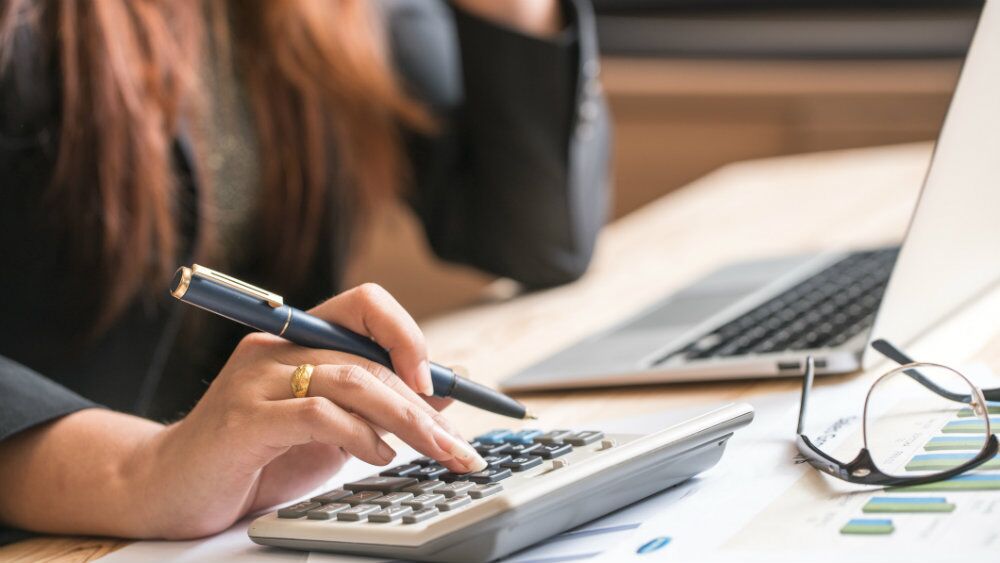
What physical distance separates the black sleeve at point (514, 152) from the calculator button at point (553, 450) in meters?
0.61

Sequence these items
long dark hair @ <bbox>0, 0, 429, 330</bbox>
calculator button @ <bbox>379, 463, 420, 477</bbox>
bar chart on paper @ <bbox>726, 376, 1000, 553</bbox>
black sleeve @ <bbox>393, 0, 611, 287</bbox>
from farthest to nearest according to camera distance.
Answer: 1. black sleeve @ <bbox>393, 0, 611, 287</bbox>
2. long dark hair @ <bbox>0, 0, 429, 330</bbox>
3. calculator button @ <bbox>379, 463, 420, 477</bbox>
4. bar chart on paper @ <bbox>726, 376, 1000, 553</bbox>

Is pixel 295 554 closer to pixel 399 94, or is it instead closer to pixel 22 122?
pixel 22 122

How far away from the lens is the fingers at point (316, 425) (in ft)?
1.65

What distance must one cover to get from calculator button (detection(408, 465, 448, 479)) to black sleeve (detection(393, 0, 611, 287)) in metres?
0.61

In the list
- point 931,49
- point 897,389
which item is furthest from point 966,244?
point 931,49

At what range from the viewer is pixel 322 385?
51 cm

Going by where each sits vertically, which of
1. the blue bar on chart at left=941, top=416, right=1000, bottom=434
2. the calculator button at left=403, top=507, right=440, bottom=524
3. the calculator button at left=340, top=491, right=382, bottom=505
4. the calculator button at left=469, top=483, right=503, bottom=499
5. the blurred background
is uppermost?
the blurred background

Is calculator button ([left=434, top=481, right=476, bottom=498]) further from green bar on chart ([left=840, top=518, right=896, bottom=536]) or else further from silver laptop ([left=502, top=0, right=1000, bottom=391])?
silver laptop ([left=502, top=0, right=1000, bottom=391])

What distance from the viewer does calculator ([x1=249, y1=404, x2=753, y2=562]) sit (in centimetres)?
45

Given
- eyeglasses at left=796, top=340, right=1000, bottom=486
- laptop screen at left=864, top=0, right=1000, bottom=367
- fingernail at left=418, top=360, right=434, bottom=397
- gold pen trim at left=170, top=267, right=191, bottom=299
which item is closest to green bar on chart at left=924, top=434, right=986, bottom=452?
eyeglasses at left=796, top=340, right=1000, bottom=486

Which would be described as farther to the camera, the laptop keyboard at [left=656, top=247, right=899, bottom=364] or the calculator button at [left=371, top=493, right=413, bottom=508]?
the laptop keyboard at [left=656, top=247, right=899, bottom=364]

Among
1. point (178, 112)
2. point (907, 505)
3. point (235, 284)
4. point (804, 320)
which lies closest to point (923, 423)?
point (907, 505)

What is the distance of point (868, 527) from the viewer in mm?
452

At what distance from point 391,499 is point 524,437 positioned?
9 cm
